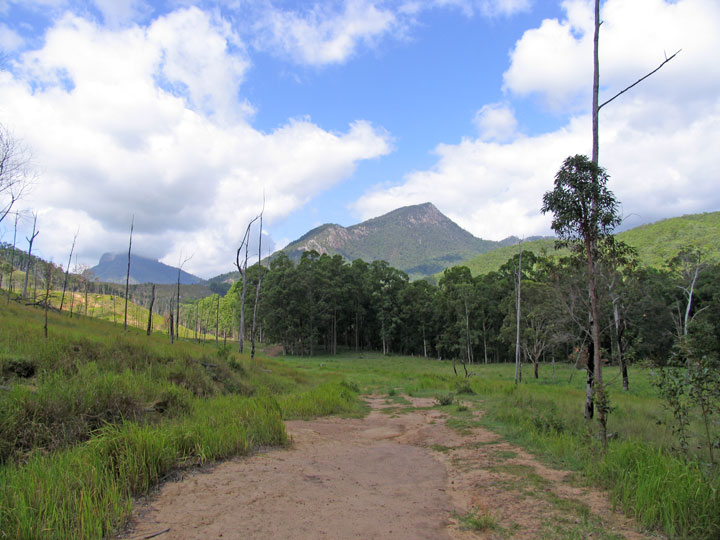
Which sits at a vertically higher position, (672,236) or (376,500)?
(672,236)

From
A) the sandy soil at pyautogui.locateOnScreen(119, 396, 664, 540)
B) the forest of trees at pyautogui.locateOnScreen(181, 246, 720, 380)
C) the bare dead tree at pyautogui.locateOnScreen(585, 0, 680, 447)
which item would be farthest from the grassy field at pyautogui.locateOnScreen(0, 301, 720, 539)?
the forest of trees at pyautogui.locateOnScreen(181, 246, 720, 380)

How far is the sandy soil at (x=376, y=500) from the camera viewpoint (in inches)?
174

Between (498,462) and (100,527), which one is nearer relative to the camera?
(100,527)

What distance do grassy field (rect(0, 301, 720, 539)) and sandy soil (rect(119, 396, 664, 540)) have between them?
0.43 metres

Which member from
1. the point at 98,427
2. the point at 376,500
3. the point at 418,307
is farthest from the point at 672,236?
the point at 98,427

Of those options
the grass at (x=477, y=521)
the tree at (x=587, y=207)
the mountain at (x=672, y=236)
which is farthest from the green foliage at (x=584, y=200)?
the mountain at (x=672, y=236)

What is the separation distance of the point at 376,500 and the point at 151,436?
3604 mm

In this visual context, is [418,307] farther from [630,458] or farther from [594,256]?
[630,458]

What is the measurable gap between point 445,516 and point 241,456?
12.6 feet

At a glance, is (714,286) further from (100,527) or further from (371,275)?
(100,527)

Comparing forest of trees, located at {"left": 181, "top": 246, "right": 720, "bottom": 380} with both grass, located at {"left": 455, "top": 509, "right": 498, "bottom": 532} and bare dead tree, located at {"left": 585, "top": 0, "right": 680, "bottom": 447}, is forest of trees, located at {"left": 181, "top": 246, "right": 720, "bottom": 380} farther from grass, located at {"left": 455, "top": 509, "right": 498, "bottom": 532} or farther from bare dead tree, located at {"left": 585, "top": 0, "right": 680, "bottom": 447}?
grass, located at {"left": 455, "top": 509, "right": 498, "bottom": 532}

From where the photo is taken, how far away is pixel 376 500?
18.0ft

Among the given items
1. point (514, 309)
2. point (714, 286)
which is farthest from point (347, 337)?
point (714, 286)

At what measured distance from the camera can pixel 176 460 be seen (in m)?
6.11
